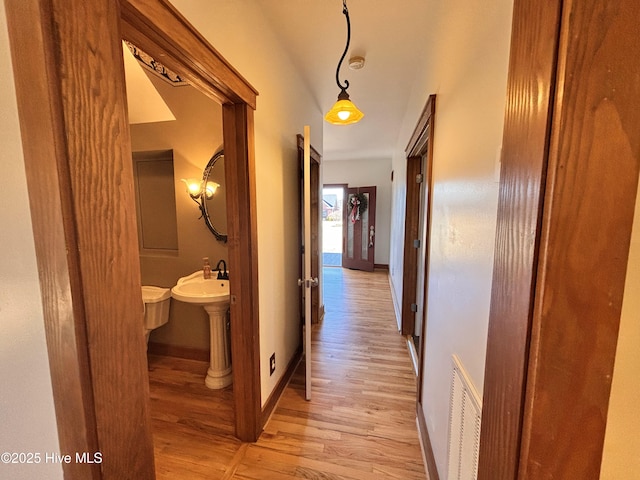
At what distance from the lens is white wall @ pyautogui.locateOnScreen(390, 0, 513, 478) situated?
2.70 feet

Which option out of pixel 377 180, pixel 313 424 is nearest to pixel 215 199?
pixel 313 424

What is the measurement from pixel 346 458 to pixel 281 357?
835mm

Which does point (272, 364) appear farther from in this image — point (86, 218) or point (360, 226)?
point (360, 226)

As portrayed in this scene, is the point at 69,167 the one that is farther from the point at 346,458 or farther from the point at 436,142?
the point at 346,458

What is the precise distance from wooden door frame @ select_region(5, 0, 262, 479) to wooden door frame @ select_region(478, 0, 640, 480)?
0.89m

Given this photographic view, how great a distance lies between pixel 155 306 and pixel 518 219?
105 inches

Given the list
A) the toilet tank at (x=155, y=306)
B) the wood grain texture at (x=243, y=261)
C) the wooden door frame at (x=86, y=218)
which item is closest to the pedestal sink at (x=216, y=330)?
the toilet tank at (x=155, y=306)

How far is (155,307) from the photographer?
7.63ft

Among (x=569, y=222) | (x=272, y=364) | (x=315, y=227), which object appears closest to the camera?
(x=569, y=222)

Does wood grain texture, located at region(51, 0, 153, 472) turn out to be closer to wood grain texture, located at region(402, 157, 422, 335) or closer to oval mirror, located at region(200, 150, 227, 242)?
oval mirror, located at region(200, 150, 227, 242)

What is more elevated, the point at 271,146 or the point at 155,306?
the point at 271,146

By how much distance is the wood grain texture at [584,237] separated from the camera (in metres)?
0.38

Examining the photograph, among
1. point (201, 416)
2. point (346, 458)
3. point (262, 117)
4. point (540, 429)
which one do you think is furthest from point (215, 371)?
point (540, 429)

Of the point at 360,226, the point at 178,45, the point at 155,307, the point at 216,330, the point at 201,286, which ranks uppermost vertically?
the point at 178,45
